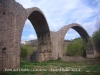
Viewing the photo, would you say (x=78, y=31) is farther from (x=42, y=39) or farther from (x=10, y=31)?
(x=10, y=31)

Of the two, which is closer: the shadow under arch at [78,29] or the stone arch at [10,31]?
the stone arch at [10,31]

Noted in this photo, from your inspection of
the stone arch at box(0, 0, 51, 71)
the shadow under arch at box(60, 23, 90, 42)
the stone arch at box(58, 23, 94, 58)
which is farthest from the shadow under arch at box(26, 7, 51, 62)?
the stone arch at box(0, 0, 51, 71)

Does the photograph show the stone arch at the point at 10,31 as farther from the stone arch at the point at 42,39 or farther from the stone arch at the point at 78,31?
the stone arch at the point at 78,31

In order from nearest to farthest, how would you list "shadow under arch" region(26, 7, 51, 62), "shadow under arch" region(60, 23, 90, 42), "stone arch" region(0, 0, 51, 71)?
1. "stone arch" region(0, 0, 51, 71)
2. "shadow under arch" region(26, 7, 51, 62)
3. "shadow under arch" region(60, 23, 90, 42)

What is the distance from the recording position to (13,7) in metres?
9.35

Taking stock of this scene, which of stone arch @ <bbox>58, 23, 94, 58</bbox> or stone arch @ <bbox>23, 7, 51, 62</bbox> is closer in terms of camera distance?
stone arch @ <bbox>23, 7, 51, 62</bbox>

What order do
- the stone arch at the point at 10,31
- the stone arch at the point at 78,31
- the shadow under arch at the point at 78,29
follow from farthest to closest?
the shadow under arch at the point at 78,29 → the stone arch at the point at 78,31 → the stone arch at the point at 10,31

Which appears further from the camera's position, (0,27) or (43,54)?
(43,54)

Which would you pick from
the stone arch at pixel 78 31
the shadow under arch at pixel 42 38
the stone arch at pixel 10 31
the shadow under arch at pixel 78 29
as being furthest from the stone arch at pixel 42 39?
the stone arch at pixel 10 31

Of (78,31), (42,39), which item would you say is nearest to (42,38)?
(42,39)

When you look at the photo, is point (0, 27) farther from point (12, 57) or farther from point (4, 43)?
point (12, 57)

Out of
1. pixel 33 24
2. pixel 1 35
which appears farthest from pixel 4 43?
pixel 33 24

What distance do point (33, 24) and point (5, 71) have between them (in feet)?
31.4

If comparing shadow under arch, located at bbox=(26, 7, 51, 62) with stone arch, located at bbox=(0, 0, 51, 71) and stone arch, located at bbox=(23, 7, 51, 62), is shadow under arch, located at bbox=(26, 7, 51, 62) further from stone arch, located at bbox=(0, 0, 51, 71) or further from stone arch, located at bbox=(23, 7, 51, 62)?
stone arch, located at bbox=(0, 0, 51, 71)
